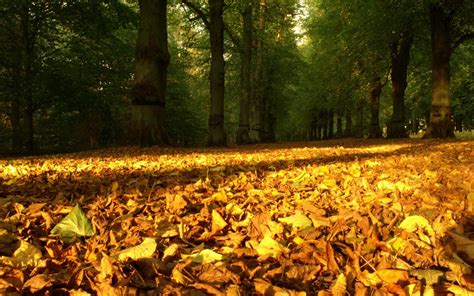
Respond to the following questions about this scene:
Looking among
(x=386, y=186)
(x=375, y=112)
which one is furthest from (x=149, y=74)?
(x=375, y=112)

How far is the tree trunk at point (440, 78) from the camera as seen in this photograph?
50.2 feet

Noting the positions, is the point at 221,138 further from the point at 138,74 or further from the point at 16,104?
the point at 16,104

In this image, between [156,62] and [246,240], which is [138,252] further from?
[156,62]

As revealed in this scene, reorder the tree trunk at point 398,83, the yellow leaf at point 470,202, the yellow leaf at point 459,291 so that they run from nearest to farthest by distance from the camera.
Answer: the yellow leaf at point 459,291, the yellow leaf at point 470,202, the tree trunk at point 398,83

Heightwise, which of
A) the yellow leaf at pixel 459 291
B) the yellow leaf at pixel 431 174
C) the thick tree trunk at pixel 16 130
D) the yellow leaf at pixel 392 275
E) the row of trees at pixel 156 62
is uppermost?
the row of trees at pixel 156 62

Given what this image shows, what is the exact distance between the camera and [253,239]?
1.90 meters

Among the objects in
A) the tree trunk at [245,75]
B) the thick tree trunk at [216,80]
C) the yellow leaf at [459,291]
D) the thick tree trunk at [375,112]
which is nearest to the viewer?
the yellow leaf at [459,291]

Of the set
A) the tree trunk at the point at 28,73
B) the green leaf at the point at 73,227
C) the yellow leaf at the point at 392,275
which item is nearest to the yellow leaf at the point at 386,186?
the yellow leaf at the point at 392,275

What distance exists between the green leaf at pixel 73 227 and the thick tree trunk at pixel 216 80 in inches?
501

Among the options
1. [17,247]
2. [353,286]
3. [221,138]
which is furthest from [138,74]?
[353,286]

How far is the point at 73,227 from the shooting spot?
201cm

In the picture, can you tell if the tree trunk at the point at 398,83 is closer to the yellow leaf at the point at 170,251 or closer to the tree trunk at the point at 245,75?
the tree trunk at the point at 245,75

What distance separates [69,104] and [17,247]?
47.7 ft

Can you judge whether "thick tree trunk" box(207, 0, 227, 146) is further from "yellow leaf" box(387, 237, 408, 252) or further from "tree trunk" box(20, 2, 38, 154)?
"yellow leaf" box(387, 237, 408, 252)
